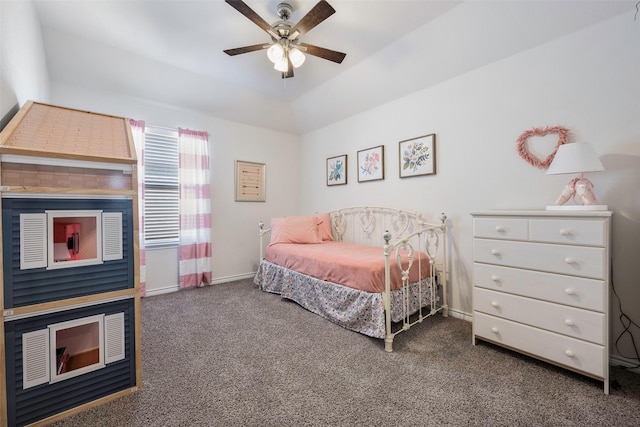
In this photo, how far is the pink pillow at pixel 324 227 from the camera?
3725 millimetres

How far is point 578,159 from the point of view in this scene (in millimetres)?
1633

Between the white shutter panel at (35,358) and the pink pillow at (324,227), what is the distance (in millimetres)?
2785

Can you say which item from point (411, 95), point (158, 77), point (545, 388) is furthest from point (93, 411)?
point (411, 95)

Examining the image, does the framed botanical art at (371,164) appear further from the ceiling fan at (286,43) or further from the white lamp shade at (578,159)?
the white lamp shade at (578,159)

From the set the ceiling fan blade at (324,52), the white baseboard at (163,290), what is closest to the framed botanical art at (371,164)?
the ceiling fan blade at (324,52)

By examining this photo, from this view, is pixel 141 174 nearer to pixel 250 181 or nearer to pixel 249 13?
pixel 250 181

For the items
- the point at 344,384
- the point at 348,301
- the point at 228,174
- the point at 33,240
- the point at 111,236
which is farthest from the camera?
the point at 228,174

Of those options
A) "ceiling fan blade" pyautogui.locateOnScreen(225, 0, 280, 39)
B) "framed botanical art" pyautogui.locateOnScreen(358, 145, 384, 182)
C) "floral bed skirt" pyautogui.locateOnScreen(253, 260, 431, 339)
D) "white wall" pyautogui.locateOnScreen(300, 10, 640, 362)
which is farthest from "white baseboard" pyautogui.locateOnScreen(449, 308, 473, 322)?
"ceiling fan blade" pyautogui.locateOnScreen(225, 0, 280, 39)

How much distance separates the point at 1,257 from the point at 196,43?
7.47ft

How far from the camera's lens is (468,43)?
7.44 ft

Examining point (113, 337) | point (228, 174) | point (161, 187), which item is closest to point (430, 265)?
point (113, 337)

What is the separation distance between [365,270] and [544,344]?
1.23 metres

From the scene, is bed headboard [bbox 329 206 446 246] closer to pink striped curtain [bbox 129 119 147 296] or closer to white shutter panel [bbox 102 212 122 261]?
white shutter panel [bbox 102 212 122 261]

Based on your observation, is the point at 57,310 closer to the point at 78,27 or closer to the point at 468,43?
the point at 78,27
